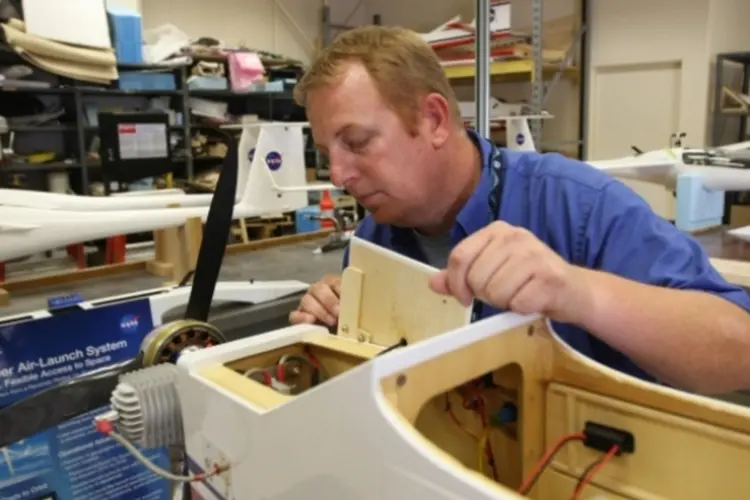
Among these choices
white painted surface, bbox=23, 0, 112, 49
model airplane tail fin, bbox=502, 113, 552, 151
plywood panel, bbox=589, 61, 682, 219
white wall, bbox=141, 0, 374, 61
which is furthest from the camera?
white wall, bbox=141, 0, 374, 61

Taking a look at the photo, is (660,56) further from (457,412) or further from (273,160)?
(457,412)

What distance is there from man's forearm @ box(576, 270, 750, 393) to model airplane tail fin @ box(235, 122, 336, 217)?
1742 millimetres

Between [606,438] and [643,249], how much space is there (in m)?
0.34

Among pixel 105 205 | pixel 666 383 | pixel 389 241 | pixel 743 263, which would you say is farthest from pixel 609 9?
pixel 666 383

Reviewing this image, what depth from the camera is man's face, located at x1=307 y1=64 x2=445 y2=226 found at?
39.3 inches

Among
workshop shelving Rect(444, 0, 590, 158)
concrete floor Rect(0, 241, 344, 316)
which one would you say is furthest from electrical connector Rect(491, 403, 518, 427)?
workshop shelving Rect(444, 0, 590, 158)

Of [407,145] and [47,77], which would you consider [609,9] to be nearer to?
[47,77]

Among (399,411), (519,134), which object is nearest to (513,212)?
(399,411)

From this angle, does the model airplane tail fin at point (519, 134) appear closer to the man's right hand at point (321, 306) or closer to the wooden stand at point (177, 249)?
the wooden stand at point (177, 249)

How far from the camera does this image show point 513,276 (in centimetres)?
65

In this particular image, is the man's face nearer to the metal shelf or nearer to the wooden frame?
the wooden frame

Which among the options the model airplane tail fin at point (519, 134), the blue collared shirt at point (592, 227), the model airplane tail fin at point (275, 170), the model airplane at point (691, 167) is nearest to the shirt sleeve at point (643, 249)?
the blue collared shirt at point (592, 227)

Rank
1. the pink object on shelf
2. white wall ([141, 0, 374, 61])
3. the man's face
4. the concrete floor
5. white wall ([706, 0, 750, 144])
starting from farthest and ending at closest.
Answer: white wall ([141, 0, 374, 61])
the pink object on shelf
white wall ([706, 0, 750, 144])
the concrete floor
the man's face

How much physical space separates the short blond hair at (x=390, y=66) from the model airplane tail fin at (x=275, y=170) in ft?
A: 4.47
